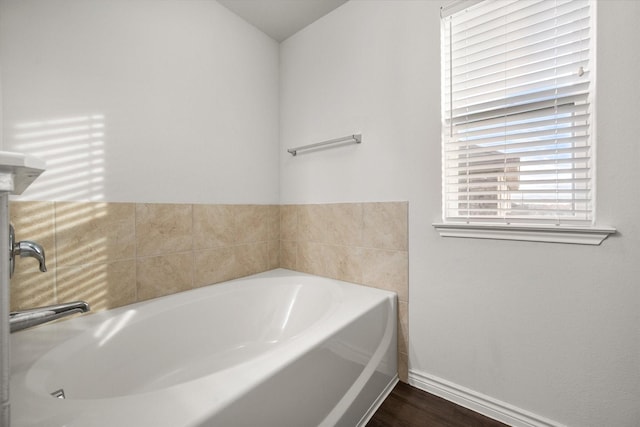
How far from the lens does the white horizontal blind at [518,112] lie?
1.11 meters

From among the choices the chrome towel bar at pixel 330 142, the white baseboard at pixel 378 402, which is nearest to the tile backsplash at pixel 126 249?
the chrome towel bar at pixel 330 142

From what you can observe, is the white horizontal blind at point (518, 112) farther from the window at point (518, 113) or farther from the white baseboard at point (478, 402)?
the white baseboard at point (478, 402)

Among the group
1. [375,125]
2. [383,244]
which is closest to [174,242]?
[383,244]

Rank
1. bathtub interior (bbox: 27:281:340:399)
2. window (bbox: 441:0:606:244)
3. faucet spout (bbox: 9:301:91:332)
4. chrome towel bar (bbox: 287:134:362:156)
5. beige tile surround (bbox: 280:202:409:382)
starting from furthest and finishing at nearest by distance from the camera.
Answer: chrome towel bar (bbox: 287:134:362:156), beige tile surround (bbox: 280:202:409:382), window (bbox: 441:0:606:244), bathtub interior (bbox: 27:281:340:399), faucet spout (bbox: 9:301:91:332)

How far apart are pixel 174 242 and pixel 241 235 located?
0.45 m

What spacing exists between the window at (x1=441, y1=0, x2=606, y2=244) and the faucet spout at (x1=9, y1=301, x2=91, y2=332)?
1.52 m

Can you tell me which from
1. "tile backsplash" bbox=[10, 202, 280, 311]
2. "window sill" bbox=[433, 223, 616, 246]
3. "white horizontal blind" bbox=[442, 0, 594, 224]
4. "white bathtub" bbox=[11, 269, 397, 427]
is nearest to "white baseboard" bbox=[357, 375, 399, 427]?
"white bathtub" bbox=[11, 269, 397, 427]

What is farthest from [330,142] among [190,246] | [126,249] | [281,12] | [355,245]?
[126,249]

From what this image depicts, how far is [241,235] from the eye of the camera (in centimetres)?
193

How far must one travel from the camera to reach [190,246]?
1.65 metres

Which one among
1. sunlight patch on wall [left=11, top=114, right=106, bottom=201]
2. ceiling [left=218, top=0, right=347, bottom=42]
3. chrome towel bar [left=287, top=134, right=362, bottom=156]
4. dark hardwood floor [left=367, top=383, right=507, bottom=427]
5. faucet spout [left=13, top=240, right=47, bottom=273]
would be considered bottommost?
dark hardwood floor [left=367, top=383, right=507, bottom=427]

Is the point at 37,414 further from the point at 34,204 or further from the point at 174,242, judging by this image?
the point at 174,242

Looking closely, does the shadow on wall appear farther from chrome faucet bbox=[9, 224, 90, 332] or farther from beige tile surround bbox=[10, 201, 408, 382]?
chrome faucet bbox=[9, 224, 90, 332]

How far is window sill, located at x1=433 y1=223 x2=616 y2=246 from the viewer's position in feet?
3.50
